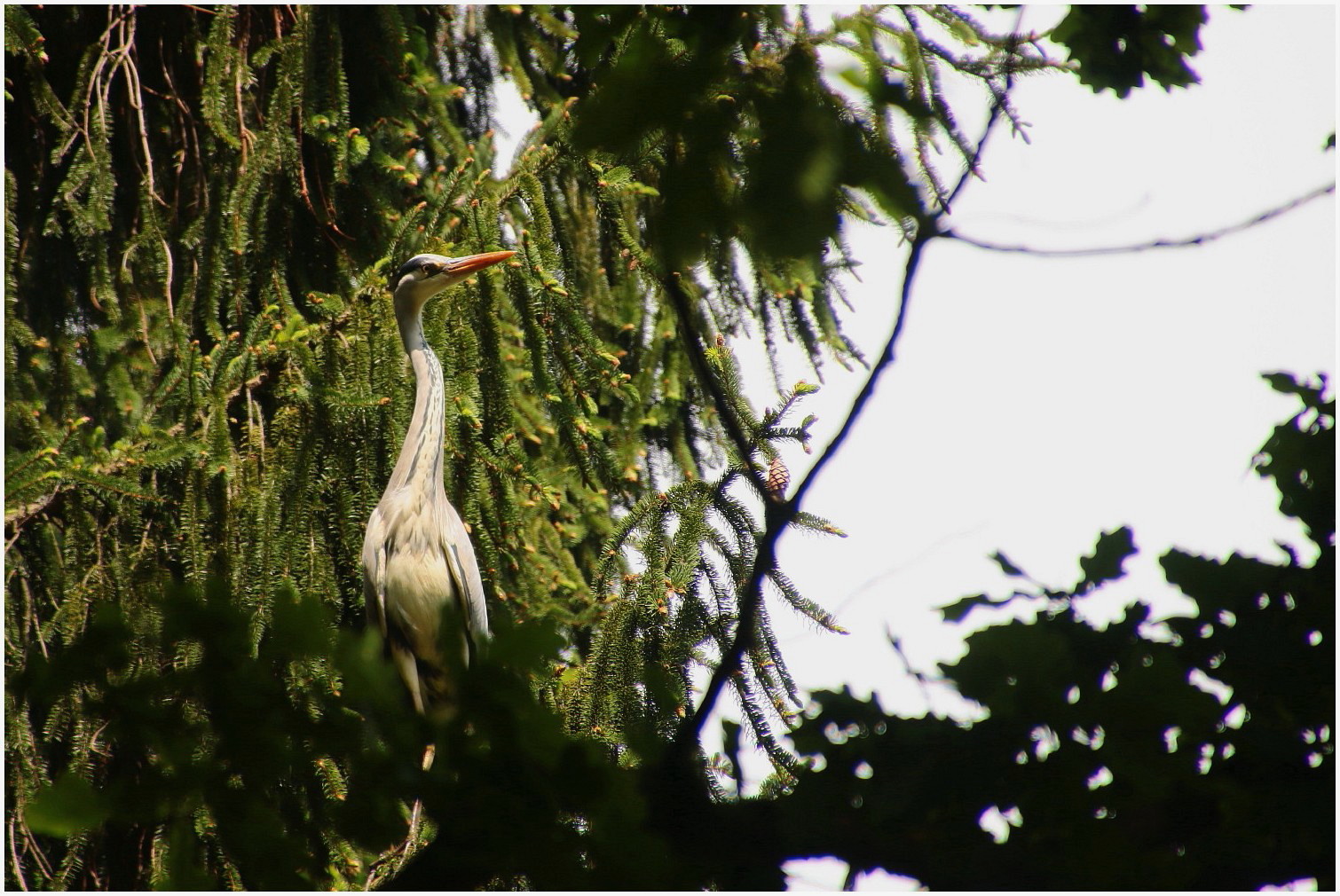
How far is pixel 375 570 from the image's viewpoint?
2850 mm

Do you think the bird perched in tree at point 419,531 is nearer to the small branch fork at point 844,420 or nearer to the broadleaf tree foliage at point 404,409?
the broadleaf tree foliage at point 404,409

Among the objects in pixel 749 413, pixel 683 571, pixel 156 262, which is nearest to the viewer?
pixel 749 413

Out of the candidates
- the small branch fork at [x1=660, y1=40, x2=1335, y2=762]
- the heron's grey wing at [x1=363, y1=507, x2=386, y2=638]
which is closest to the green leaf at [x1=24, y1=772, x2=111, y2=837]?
the small branch fork at [x1=660, y1=40, x2=1335, y2=762]

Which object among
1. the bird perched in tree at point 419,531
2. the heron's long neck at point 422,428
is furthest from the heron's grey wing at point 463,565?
the heron's long neck at point 422,428

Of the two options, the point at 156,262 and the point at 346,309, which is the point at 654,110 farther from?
the point at 156,262

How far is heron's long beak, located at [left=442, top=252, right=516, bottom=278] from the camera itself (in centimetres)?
259

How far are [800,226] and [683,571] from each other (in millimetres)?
1403

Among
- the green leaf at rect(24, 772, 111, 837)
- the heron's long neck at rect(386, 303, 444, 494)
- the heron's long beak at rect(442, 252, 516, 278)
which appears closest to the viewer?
the green leaf at rect(24, 772, 111, 837)

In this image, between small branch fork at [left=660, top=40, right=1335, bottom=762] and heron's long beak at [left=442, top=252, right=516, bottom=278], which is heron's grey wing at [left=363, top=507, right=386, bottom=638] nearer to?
heron's long beak at [left=442, top=252, right=516, bottom=278]

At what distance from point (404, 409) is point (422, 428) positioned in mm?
130

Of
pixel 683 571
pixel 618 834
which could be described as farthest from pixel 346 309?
pixel 618 834

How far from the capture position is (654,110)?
2.58 ft

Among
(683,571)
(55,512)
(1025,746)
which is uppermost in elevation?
(55,512)

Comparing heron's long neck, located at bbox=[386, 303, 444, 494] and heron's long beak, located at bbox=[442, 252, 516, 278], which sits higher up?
heron's long beak, located at bbox=[442, 252, 516, 278]
